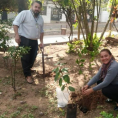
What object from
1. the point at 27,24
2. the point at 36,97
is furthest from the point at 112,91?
the point at 27,24

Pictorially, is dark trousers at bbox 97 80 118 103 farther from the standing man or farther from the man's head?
the man's head

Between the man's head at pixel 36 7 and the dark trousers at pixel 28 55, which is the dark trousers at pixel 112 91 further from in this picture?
the man's head at pixel 36 7

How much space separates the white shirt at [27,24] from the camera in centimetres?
356

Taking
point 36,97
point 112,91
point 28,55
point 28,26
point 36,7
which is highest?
point 36,7

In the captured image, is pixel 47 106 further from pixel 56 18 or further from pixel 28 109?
pixel 56 18

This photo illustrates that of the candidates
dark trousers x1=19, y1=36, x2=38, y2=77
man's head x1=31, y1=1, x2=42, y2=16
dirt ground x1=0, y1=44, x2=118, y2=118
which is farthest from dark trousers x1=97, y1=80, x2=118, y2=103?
man's head x1=31, y1=1, x2=42, y2=16

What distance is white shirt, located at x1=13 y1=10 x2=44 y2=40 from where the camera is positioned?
3561mm

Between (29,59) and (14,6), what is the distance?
8.51 ft

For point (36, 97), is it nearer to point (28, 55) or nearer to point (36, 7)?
point (28, 55)

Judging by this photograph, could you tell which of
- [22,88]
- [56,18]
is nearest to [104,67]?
[22,88]

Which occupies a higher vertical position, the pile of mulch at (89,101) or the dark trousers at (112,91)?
the dark trousers at (112,91)

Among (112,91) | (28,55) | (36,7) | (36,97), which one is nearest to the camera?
(112,91)

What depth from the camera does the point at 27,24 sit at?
3617mm

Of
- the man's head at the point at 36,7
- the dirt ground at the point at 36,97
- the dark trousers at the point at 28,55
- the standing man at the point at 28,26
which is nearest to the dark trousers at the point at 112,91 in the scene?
the dirt ground at the point at 36,97
